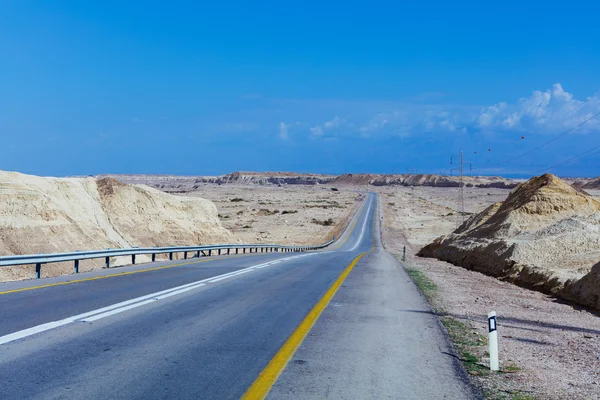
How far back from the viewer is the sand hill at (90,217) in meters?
26.7

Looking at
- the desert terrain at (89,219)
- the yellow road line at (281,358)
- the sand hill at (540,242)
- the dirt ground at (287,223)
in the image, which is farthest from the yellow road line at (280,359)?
the dirt ground at (287,223)

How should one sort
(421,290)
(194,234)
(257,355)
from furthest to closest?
(194,234) → (421,290) → (257,355)

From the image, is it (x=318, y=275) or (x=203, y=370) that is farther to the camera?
(x=318, y=275)

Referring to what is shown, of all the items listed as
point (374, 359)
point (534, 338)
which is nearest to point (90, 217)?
point (534, 338)

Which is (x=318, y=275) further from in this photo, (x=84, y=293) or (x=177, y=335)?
(x=177, y=335)

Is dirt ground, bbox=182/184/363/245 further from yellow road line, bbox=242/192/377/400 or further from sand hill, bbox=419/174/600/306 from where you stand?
yellow road line, bbox=242/192/377/400

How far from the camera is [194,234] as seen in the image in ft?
148

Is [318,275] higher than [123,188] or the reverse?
the reverse

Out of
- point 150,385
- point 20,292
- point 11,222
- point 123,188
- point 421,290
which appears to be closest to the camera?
point 150,385

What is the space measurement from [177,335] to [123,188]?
3337 centimetres

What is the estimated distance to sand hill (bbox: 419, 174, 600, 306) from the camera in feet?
72.9

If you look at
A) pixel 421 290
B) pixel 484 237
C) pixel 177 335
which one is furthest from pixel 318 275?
pixel 484 237

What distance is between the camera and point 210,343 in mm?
8734

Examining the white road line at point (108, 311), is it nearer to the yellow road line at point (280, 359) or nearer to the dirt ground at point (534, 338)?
the yellow road line at point (280, 359)
